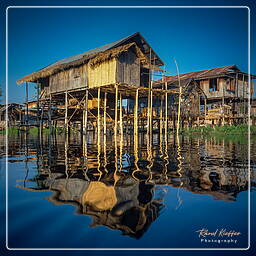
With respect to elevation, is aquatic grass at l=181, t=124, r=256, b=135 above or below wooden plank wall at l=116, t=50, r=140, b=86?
below

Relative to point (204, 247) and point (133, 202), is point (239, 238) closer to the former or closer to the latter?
point (204, 247)

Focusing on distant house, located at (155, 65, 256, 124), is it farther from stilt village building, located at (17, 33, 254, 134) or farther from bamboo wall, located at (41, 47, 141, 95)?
bamboo wall, located at (41, 47, 141, 95)

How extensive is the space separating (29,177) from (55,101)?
61.8 feet

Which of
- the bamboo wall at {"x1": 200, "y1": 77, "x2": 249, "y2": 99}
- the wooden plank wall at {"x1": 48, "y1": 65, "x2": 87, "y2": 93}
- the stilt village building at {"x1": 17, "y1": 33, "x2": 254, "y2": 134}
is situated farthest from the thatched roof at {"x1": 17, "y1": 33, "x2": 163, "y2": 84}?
the bamboo wall at {"x1": 200, "y1": 77, "x2": 249, "y2": 99}

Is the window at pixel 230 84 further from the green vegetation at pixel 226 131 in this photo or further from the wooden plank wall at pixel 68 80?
the wooden plank wall at pixel 68 80

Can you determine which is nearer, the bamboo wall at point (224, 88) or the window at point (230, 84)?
the bamboo wall at point (224, 88)

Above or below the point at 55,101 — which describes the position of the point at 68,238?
below

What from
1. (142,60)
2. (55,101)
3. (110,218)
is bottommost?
(110,218)

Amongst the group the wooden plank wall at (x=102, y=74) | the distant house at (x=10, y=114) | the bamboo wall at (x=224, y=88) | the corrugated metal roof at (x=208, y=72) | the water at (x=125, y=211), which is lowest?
the water at (x=125, y=211)

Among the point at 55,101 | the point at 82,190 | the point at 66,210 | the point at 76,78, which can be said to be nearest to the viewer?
the point at 66,210

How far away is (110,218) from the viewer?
178cm

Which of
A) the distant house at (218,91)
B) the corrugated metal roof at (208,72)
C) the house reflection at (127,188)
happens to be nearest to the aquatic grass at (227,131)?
the distant house at (218,91)

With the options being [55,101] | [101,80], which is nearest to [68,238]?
[101,80]

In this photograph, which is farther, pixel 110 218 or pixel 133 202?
pixel 133 202
